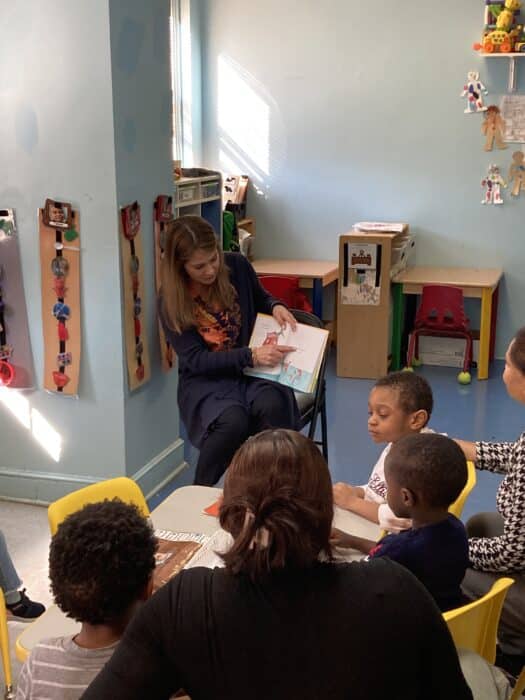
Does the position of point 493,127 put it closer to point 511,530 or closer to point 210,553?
point 511,530

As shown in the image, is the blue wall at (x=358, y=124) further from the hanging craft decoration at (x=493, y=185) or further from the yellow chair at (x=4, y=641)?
the yellow chair at (x=4, y=641)

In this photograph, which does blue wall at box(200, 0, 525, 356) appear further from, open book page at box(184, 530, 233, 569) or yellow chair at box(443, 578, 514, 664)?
yellow chair at box(443, 578, 514, 664)

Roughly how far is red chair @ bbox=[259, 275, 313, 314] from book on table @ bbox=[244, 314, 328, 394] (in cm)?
230

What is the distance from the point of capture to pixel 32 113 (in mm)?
3125

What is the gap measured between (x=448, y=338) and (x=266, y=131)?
6.58 feet

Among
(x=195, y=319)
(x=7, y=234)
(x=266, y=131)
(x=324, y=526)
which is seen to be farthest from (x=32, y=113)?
(x=266, y=131)

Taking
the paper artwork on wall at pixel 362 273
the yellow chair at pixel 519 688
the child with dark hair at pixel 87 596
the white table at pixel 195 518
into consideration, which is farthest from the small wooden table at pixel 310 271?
the child with dark hair at pixel 87 596

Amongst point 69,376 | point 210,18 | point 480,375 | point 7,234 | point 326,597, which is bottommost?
point 480,375

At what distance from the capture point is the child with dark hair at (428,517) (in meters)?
1.56

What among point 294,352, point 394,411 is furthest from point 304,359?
point 394,411

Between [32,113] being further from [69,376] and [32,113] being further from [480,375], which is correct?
[480,375]

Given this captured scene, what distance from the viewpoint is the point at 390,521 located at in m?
1.87

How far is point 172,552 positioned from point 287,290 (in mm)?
3719

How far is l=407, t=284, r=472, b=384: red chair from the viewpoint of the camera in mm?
5316
